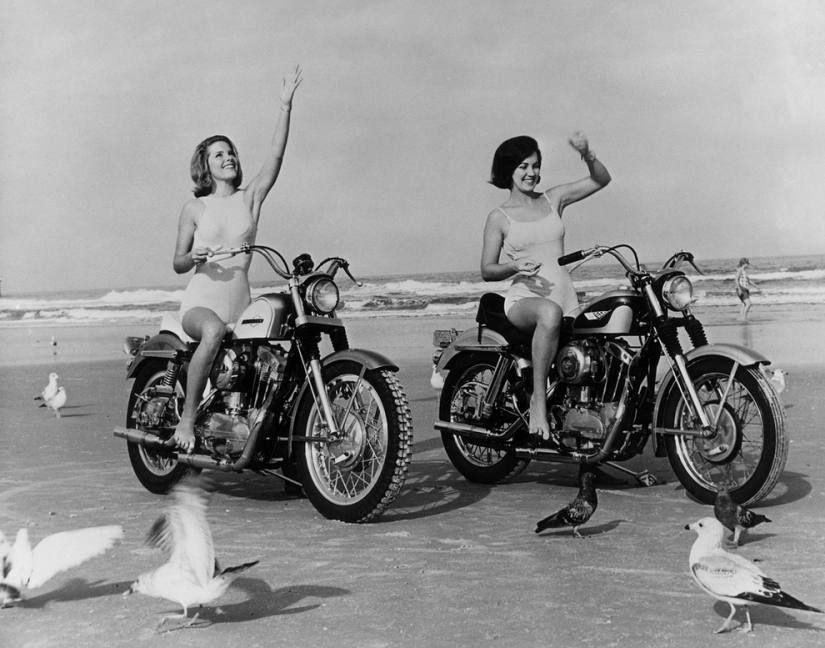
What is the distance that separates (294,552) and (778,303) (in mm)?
24668

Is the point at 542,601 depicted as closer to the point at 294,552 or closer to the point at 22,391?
the point at 294,552

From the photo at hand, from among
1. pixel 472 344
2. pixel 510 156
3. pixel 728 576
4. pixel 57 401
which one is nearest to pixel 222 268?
pixel 472 344

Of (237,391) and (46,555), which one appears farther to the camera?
(237,391)

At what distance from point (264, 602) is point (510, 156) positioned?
3.32m

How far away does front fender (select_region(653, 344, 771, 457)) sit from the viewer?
505cm

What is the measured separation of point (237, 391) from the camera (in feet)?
18.5

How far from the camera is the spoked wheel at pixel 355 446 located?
4.87 metres

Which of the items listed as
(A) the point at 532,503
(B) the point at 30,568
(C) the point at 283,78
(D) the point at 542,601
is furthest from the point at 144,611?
(C) the point at 283,78

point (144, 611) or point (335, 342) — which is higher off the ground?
point (335, 342)

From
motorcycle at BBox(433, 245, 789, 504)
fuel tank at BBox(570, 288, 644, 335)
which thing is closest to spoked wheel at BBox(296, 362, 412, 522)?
motorcycle at BBox(433, 245, 789, 504)

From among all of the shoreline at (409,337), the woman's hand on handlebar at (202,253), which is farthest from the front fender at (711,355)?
the shoreline at (409,337)

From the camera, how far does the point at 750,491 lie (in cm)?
499

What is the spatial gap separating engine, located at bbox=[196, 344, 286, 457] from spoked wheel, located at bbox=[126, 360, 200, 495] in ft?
1.39

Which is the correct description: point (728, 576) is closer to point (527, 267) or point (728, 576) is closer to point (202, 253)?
point (527, 267)
